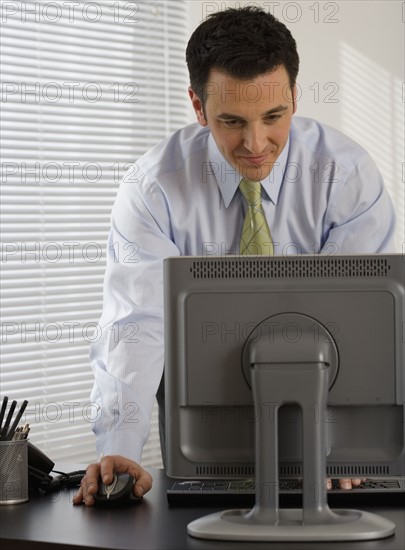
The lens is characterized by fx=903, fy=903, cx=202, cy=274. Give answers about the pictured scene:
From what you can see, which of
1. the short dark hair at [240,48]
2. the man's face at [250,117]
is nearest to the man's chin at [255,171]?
the man's face at [250,117]

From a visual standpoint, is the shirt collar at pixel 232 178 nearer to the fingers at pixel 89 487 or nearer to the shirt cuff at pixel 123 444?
the shirt cuff at pixel 123 444

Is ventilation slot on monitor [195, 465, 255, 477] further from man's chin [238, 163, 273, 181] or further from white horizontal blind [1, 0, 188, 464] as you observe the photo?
white horizontal blind [1, 0, 188, 464]

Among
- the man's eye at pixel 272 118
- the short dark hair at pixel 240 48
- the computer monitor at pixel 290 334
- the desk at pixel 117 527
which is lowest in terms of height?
the desk at pixel 117 527

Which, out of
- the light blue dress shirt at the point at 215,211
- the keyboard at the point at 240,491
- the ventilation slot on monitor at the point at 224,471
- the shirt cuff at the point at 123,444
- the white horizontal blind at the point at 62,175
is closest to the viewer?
the ventilation slot on monitor at the point at 224,471

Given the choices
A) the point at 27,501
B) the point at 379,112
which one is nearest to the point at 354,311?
the point at 27,501

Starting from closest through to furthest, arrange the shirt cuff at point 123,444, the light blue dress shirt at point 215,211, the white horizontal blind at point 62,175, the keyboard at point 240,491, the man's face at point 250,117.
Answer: the keyboard at point 240,491 < the shirt cuff at point 123,444 < the man's face at point 250,117 < the light blue dress shirt at point 215,211 < the white horizontal blind at point 62,175

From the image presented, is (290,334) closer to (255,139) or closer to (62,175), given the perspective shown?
(255,139)

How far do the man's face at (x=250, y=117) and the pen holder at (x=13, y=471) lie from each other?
2.89 ft

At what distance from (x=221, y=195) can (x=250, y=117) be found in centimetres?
32

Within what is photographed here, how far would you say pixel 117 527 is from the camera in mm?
1597

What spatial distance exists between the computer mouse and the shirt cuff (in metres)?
0.22

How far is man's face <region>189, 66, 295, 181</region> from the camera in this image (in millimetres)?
2137

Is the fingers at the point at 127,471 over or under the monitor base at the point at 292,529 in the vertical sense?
over

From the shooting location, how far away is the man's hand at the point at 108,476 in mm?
1752
